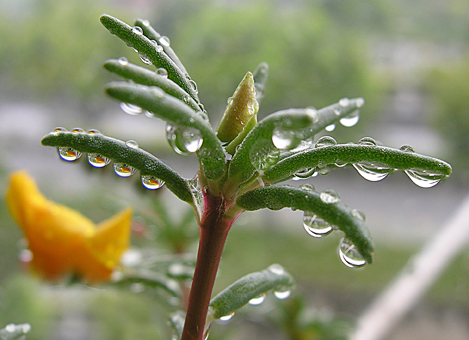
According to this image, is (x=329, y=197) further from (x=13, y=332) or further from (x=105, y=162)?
(x=13, y=332)

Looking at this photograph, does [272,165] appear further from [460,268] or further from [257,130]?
[460,268]

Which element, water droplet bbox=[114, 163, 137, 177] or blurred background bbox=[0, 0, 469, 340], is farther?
blurred background bbox=[0, 0, 469, 340]

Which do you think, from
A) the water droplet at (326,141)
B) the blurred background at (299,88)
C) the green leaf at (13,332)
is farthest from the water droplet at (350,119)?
the blurred background at (299,88)

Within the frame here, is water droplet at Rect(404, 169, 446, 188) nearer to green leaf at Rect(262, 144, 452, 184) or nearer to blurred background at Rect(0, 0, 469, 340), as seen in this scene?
green leaf at Rect(262, 144, 452, 184)

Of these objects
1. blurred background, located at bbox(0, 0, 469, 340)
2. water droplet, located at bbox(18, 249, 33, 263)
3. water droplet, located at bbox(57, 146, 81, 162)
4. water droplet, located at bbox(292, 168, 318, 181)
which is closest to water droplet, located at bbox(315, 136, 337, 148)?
water droplet, located at bbox(292, 168, 318, 181)

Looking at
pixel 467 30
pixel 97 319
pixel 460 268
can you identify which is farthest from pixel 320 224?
pixel 467 30
